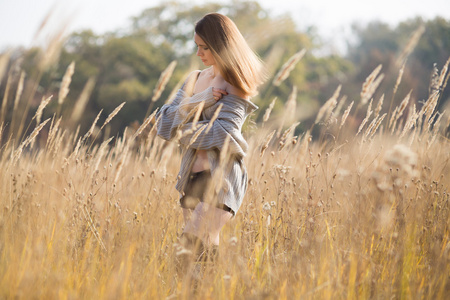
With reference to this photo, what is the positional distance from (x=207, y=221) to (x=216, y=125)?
0.44 m

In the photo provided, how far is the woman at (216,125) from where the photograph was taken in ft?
6.93

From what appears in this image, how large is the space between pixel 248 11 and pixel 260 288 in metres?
A: 21.1

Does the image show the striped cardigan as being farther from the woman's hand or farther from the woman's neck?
the woman's neck

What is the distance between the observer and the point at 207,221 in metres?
2.03

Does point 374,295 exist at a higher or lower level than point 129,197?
higher

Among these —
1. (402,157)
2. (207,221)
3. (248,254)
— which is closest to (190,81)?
(207,221)

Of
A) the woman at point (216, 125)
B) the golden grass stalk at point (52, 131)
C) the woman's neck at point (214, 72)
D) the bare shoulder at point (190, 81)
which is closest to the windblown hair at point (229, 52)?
the woman at point (216, 125)

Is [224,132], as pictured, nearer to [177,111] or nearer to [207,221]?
[177,111]

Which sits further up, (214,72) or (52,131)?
(214,72)

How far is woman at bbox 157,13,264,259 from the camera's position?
6.93ft

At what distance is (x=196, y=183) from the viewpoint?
2223 millimetres

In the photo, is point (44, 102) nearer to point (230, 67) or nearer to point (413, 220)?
point (230, 67)

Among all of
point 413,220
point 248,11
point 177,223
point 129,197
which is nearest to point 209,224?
point 177,223

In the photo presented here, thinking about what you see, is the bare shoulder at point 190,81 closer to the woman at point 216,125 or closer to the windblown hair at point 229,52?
the woman at point 216,125
